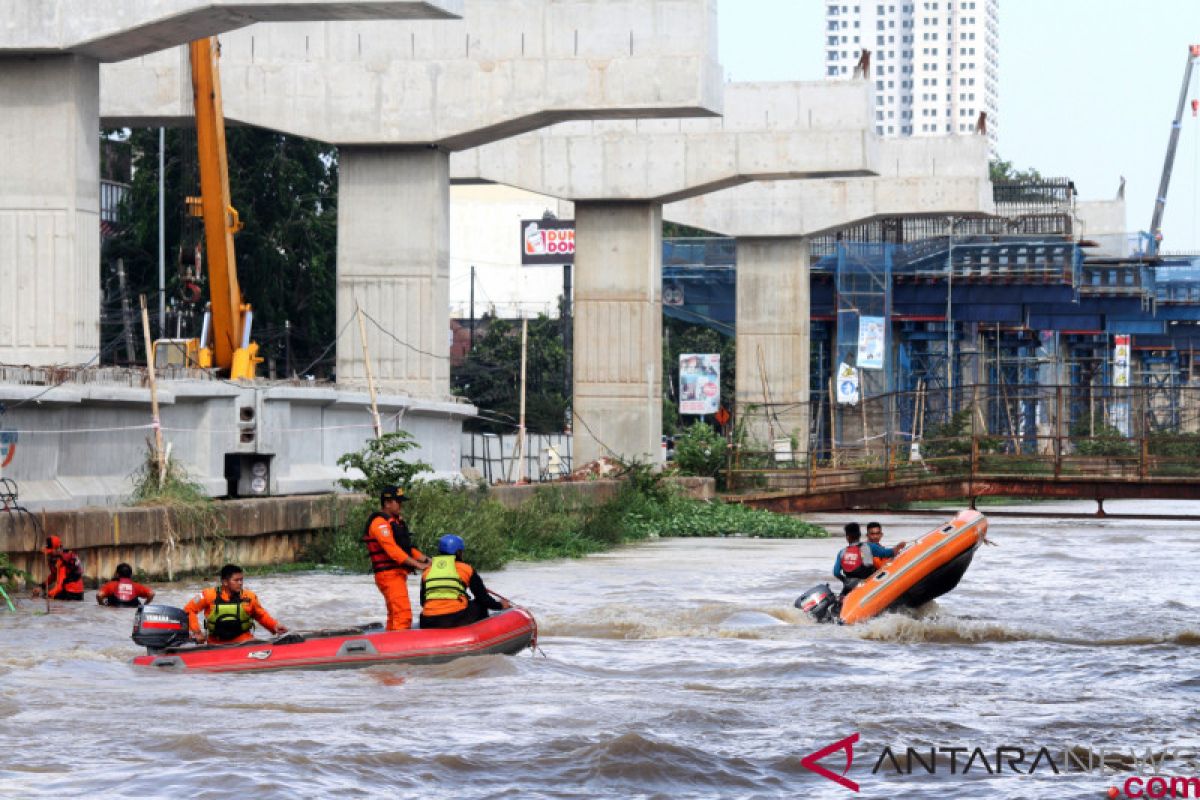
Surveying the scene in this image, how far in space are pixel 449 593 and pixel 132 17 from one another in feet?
36.2

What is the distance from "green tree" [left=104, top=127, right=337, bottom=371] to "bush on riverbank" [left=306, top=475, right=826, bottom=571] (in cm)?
2003

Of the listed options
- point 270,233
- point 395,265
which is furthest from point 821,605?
point 270,233

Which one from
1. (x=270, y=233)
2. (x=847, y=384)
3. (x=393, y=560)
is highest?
(x=270, y=233)

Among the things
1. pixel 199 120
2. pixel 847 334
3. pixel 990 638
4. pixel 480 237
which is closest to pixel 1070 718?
pixel 990 638

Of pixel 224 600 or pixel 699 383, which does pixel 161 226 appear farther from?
pixel 224 600

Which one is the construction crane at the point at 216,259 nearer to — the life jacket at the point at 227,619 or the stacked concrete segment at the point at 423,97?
the stacked concrete segment at the point at 423,97

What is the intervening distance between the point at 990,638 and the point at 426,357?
1573cm

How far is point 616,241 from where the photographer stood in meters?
43.2

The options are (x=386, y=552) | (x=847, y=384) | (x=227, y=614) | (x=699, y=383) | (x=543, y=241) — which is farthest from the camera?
(x=543, y=241)

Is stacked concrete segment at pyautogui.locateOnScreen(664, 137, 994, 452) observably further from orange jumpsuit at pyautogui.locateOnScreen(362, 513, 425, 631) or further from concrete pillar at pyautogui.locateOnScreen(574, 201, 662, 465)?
orange jumpsuit at pyautogui.locateOnScreen(362, 513, 425, 631)

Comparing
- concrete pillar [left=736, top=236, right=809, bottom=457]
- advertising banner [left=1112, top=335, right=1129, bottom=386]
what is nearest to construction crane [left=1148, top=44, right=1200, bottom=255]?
advertising banner [left=1112, top=335, right=1129, bottom=386]

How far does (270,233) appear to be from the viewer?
5747cm

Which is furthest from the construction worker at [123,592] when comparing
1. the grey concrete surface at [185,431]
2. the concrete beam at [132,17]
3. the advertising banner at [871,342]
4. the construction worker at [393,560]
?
the advertising banner at [871,342]

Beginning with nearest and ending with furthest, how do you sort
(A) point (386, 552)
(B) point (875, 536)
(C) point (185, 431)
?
(A) point (386, 552)
(B) point (875, 536)
(C) point (185, 431)
